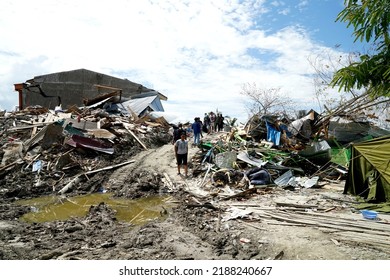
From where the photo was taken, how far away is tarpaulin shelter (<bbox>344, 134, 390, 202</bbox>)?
7.03 m

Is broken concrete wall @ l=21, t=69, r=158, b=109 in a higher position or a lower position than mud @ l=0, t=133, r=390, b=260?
higher

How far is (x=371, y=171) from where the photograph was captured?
746cm

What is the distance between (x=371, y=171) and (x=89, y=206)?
25.1ft

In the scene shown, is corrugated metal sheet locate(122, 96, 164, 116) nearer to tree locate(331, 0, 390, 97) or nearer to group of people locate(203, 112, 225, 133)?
group of people locate(203, 112, 225, 133)

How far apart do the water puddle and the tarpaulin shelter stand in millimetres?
5169

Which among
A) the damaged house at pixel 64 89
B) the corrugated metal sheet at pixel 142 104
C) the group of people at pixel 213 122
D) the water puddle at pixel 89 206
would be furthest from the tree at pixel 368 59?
the damaged house at pixel 64 89

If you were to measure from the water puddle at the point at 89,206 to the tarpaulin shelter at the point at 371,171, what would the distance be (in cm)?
517

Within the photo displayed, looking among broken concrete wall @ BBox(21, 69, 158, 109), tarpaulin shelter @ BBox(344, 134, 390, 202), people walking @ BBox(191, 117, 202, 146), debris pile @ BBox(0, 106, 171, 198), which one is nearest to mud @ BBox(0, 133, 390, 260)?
tarpaulin shelter @ BBox(344, 134, 390, 202)

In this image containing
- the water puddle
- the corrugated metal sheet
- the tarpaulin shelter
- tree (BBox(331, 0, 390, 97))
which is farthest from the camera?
the corrugated metal sheet

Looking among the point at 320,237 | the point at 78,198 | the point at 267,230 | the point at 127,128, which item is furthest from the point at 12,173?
the point at 320,237

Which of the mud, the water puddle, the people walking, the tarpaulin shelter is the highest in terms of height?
the people walking

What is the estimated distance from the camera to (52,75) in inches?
1007

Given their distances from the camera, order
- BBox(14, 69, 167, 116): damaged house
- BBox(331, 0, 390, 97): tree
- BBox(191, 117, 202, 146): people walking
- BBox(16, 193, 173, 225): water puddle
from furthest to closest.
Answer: BBox(14, 69, 167, 116): damaged house
BBox(191, 117, 202, 146): people walking
BBox(16, 193, 173, 225): water puddle
BBox(331, 0, 390, 97): tree

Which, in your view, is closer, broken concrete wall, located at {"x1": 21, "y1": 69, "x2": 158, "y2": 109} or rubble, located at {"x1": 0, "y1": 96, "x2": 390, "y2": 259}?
rubble, located at {"x1": 0, "y1": 96, "x2": 390, "y2": 259}
